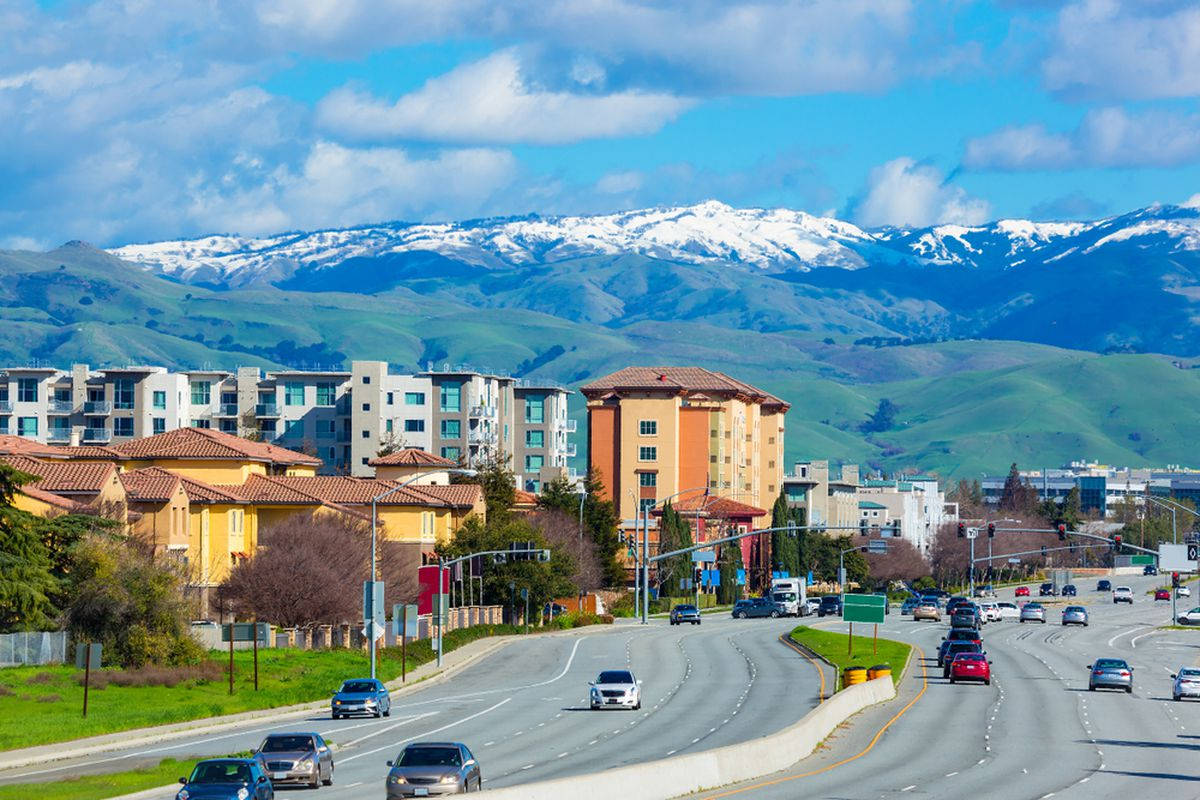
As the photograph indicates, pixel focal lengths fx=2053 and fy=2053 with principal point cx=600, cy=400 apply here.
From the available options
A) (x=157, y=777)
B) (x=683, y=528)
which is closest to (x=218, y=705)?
(x=157, y=777)

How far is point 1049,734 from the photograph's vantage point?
204ft

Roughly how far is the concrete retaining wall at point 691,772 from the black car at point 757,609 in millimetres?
84861

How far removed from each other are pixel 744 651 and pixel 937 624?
38.3 metres

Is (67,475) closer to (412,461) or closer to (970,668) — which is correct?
(970,668)

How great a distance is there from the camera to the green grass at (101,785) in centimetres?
4491

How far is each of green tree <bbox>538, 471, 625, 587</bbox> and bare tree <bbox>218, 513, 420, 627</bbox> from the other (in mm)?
44794

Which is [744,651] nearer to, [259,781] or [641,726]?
[641,726]

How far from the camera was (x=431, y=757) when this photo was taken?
141ft

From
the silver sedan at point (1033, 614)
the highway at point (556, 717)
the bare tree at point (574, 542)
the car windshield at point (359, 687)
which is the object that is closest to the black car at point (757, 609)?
the bare tree at point (574, 542)

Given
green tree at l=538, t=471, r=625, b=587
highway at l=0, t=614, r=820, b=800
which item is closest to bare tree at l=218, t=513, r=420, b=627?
highway at l=0, t=614, r=820, b=800

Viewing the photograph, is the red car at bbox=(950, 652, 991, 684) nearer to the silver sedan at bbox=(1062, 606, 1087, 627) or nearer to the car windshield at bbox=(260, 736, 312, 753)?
the car windshield at bbox=(260, 736, 312, 753)

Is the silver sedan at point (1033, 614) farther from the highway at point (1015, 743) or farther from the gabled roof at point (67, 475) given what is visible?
the gabled roof at point (67, 475)

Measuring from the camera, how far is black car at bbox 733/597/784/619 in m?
146

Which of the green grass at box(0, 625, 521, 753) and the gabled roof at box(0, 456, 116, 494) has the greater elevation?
the gabled roof at box(0, 456, 116, 494)
